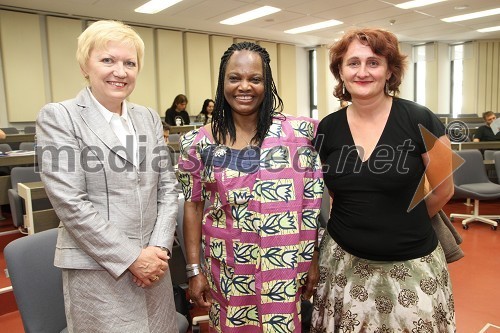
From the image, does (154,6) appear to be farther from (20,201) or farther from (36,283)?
(36,283)

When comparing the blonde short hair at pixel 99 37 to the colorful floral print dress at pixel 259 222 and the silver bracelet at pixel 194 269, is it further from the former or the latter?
the silver bracelet at pixel 194 269

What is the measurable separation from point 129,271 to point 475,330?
2187 millimetres

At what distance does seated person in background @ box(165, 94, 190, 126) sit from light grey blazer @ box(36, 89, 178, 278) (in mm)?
6595

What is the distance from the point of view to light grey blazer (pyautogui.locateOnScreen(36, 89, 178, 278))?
3.90 feet

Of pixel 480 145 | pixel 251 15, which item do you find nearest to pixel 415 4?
pixel 251 15

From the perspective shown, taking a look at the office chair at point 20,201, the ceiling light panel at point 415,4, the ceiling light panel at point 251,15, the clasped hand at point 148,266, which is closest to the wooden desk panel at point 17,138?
the office chair at point 20,201

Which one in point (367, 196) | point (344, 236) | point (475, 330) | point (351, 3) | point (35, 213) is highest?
point (351, 3)

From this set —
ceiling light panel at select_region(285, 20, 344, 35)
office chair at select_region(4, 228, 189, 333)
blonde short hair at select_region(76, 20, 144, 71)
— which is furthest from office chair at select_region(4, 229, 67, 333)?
ceiling light panel at select_region(285, 20, 344, 35)

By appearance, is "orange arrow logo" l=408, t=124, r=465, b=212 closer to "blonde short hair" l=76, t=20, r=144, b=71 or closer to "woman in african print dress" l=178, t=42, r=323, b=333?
"woman in african print dress" l=178, t=42, r=323, b=333

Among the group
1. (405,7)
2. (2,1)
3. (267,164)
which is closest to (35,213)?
(267,164)

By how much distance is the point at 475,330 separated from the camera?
243 cm

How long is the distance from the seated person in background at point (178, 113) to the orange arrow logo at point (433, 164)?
671 centimetres

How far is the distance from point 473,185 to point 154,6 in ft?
18.7

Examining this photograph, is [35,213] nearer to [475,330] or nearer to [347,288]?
[347,288]
